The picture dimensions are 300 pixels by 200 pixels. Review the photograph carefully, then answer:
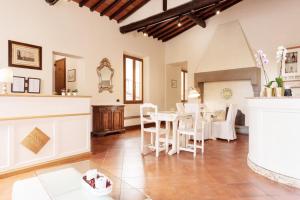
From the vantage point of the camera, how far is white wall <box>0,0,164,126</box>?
4.48m

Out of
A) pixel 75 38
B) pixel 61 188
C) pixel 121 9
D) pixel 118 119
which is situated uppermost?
pixel 121 9

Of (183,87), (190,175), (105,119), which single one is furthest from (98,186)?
(183,87)

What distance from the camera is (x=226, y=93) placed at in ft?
23.5

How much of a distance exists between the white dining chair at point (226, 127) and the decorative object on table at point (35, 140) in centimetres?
438

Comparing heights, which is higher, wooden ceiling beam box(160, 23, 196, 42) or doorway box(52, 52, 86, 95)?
wooden ceiling beam box(160, 23, 196, 42)

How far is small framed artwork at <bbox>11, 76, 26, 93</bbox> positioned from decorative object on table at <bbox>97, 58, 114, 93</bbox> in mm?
2231

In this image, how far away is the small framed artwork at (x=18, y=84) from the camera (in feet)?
14.4

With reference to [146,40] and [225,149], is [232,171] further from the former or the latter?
[146,40]

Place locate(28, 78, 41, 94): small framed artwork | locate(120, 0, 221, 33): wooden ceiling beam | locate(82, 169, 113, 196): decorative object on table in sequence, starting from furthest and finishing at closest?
locate(120, 0, 221, 33): wooden ceiling beam → locate(28, 78, 41, 94): small framed artwork → locate(82, 169, 113, 196): decorative object on table

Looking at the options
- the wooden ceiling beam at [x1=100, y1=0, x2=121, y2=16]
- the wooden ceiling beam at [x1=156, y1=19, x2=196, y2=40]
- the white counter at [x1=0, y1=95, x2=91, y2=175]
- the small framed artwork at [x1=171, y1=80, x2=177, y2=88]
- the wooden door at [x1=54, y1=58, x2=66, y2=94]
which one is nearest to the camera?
the white counter at [x1=0, y1=95, x2=91, y2=175]

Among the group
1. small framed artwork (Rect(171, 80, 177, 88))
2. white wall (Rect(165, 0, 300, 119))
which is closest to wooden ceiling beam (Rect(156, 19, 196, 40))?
white wall (Rect(165, 0, 300, 119))

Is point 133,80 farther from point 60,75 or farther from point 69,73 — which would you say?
point 60,75

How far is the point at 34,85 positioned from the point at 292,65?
Answer: 7006 millimetres

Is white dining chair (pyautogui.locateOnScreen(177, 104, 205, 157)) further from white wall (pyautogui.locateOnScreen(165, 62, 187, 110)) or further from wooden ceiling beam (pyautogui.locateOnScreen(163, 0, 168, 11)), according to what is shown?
white wall (pyautogui.locateOnScreen(165, 62, 187, 110))
